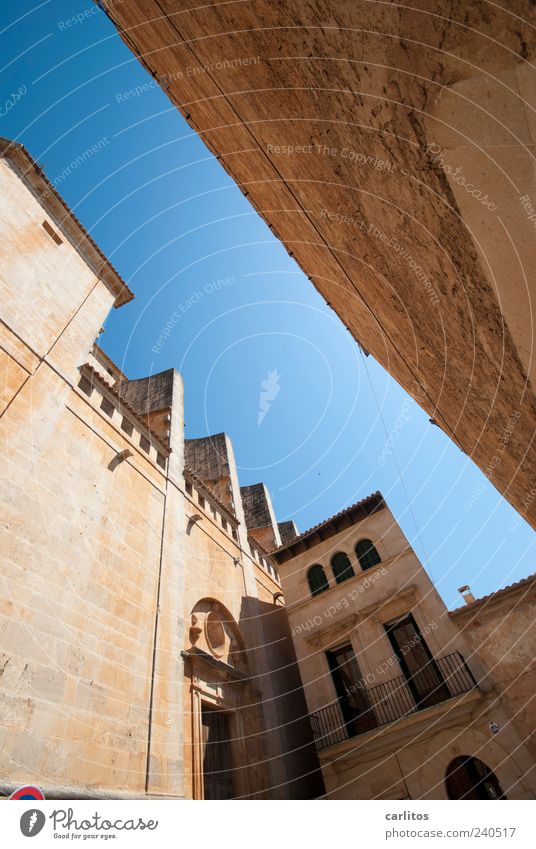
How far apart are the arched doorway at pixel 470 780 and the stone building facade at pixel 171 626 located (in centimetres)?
5

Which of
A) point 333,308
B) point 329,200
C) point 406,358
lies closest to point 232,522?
point 333,308

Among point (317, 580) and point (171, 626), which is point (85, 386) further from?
point (317, 580)

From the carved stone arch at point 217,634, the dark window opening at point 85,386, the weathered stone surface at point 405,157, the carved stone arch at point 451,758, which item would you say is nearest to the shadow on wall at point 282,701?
the carved stone arch at point 217,634

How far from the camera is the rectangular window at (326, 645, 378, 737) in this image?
39.4ft

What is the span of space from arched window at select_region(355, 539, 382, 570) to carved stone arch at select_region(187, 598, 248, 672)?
16.6ft

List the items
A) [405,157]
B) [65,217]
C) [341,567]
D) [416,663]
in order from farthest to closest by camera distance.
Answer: [341,567] < [65,217] < [416,663] < [405,157]

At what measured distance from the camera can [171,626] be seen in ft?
33.3

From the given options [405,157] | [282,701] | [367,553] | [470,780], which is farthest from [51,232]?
[470,780]

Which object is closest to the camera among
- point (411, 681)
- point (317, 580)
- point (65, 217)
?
point (411, 681)

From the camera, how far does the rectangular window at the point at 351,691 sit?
39.4 ft

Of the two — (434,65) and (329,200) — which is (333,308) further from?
(434,65)

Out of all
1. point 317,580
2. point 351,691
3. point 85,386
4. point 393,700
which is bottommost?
point 393,700

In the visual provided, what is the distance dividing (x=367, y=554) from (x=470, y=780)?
21.3 feet
